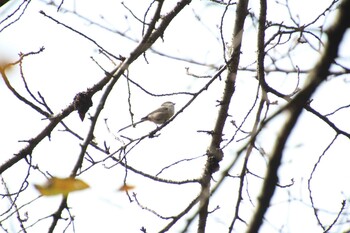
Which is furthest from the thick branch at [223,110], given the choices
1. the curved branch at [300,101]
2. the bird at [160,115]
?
the curved branch at [300,101]

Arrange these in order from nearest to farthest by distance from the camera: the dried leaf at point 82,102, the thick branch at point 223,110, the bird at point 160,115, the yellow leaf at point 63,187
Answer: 1. the yellow leaf at point 63,187
2. the dried leaf at point 82,102
3. the thick branch at point 223,110
4. the bird at point 160,115

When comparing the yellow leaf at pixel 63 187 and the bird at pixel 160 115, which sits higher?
the bird at pixel 160 115

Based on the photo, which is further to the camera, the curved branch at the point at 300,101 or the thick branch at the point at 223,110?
the thick branch at the point at 223,110

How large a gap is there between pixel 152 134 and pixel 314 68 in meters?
2.37

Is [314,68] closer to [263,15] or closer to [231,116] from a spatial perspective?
[263,15]

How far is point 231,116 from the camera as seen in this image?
13.9 ft

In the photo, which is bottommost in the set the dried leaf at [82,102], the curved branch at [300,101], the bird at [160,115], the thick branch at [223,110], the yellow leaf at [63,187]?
the curved branch at [300,101]

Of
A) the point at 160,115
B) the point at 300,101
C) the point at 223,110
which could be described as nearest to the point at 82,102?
the point at 223,110

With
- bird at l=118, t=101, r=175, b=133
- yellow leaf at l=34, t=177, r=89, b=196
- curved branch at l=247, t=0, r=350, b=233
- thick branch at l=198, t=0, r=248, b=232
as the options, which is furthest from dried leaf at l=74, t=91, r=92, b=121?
bird at l=118, t=101, r=175, b=133

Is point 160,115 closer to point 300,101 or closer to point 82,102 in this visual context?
point 82,102

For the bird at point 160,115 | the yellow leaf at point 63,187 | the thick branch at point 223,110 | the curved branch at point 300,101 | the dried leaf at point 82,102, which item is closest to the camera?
the curved branch at point 300,101

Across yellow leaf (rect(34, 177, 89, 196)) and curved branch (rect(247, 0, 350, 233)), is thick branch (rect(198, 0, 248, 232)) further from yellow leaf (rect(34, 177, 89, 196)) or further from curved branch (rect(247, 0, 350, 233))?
curved branch (rect(247, 0, 350, 233))

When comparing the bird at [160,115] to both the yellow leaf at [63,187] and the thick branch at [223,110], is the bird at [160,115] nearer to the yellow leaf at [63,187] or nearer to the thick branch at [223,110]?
the thick branch at [223,110]

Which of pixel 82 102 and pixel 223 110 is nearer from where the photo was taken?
pixel 82 102
